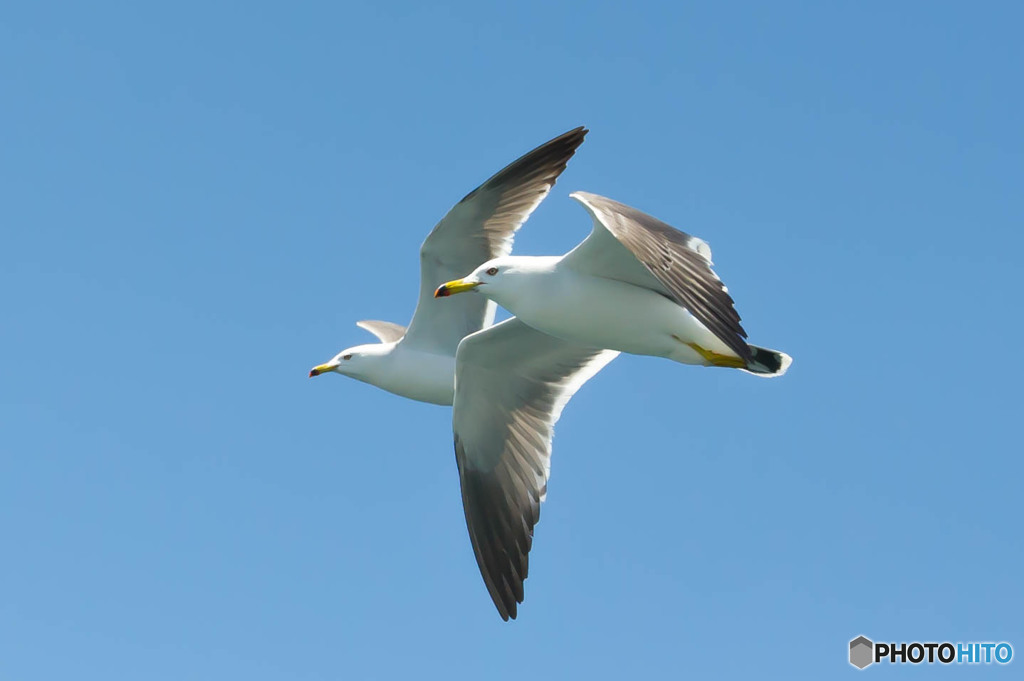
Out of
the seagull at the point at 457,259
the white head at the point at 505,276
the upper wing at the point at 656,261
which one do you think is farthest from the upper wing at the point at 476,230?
the upper wing at the point at 656,261

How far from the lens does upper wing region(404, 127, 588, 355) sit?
13438 millimetres

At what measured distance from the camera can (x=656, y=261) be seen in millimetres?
9555

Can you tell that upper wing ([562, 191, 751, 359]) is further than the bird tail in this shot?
No

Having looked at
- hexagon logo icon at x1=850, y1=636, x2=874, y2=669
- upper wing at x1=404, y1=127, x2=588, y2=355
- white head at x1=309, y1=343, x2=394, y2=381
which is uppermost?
upper wing at x1=404, y1=127, x2=588, y2=355

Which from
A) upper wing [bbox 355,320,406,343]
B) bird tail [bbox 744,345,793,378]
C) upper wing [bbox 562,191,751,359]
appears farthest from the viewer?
upper wing [bbox 355,320,406,343]

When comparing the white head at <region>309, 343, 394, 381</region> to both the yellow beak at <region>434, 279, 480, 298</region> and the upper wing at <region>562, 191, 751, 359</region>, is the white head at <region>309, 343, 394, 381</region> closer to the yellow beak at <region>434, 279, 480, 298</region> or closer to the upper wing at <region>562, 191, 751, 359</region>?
the yellow beak at <region>434, 279, 480, 298</region>

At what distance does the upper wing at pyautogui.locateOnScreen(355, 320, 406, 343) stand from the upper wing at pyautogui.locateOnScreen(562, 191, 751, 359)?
6201 mm

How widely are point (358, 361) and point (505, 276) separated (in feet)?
14.2

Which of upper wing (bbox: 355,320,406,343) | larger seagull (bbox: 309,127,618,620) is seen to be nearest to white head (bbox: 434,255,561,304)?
larger seagull (bbox: 309,127,618,620)

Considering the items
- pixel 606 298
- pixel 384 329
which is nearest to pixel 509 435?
pixel 606 298

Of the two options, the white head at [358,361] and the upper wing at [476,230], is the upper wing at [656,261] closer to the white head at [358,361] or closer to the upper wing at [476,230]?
the upper wing at [476,230]

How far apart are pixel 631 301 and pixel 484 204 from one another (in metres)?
3.17

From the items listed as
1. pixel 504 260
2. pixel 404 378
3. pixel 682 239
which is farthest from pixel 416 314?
pixel 682 239

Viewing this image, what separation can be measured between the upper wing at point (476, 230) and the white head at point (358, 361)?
79 centimetres
